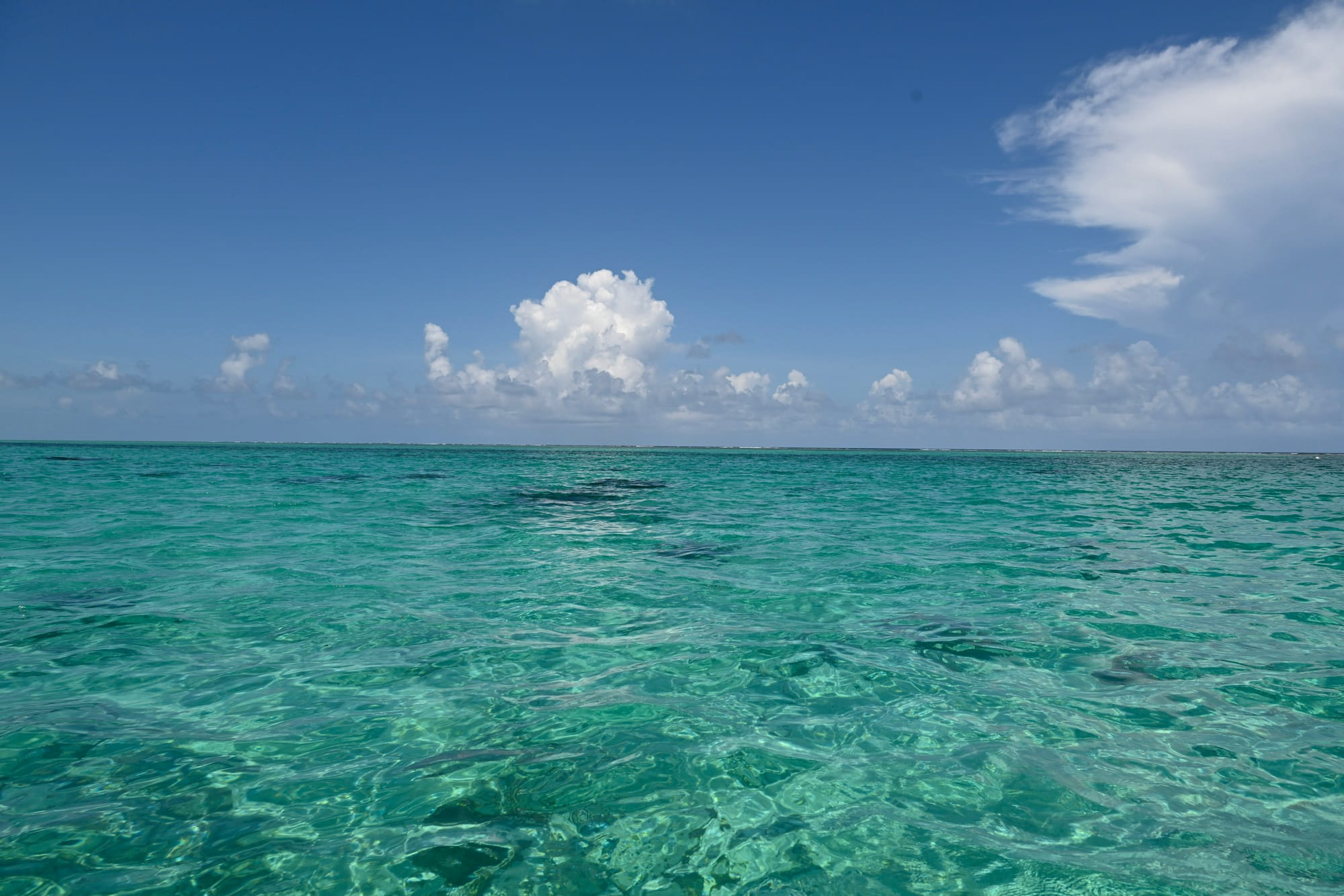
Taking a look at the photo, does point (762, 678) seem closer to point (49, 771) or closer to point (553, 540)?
point (49, 771)

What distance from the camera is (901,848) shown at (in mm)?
4711

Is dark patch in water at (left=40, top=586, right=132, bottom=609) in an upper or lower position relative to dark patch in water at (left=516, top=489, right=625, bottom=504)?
upper

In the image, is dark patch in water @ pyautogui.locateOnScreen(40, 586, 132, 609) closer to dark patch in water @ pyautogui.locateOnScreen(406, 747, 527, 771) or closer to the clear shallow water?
the clear shallow water

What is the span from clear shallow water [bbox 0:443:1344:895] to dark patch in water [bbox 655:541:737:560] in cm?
36

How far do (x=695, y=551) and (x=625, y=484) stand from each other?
2814 cm

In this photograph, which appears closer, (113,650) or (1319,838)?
(1319,838)

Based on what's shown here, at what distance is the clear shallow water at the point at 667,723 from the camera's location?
14.9 ft

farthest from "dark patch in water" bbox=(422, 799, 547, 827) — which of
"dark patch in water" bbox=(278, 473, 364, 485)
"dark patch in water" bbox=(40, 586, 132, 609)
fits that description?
"dark patch in water" bbox=(278, 473, 364, 485)

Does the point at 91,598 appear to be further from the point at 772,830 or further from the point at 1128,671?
the point at 1128,671

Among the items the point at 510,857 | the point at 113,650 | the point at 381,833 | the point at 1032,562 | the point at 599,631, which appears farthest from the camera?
the point at 1032,562

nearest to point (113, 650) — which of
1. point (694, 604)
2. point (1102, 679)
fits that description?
point (694, 604)

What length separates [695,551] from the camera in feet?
56.5

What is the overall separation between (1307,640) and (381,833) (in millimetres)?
12177

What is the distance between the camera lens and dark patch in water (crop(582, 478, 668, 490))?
42.4 m
